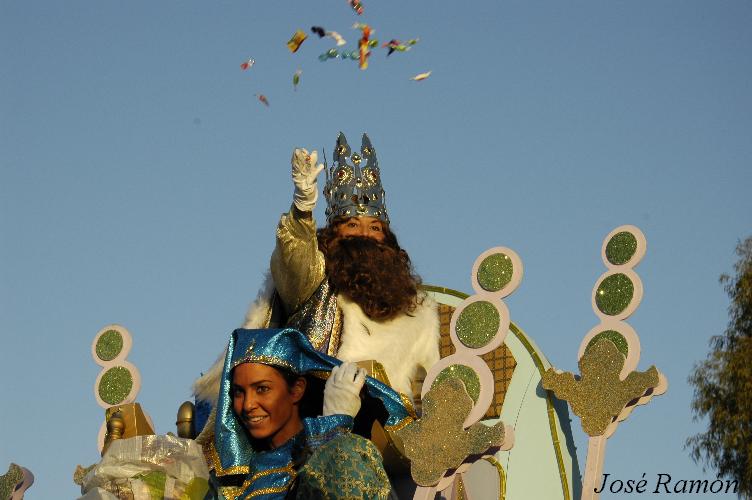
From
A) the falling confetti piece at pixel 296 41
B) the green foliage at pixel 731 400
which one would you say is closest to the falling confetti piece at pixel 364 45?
the falling confetti piece at pixel 296 41

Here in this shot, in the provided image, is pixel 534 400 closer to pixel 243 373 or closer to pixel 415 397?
pixel 415 397

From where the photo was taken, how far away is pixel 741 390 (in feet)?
47.5

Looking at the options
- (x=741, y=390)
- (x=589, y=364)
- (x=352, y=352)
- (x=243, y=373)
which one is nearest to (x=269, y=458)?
(x=243, y=373)

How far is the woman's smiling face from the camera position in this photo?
23.6 ft

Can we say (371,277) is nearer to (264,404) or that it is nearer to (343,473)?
(264,404)

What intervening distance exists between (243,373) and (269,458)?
442 mm

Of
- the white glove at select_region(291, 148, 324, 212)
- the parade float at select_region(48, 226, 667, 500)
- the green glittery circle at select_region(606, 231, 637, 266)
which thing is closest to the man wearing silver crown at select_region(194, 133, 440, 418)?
the white glove at select_region(291, 148, 324, 212)

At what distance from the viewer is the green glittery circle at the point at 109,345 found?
938 centimetres

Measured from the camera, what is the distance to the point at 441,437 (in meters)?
7.56

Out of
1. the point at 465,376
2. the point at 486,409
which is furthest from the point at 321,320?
the point at 486,409

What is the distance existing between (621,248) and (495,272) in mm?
771

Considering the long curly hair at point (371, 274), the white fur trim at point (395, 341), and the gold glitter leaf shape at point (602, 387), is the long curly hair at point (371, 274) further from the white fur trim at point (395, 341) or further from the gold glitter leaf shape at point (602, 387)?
the gold glitter leaf shape at point (602, 387)

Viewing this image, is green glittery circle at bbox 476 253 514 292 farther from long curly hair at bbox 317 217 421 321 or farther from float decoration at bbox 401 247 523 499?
long curly hair at bbox 317 217 421 321

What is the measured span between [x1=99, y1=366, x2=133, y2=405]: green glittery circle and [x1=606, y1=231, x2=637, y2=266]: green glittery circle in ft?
9.86
